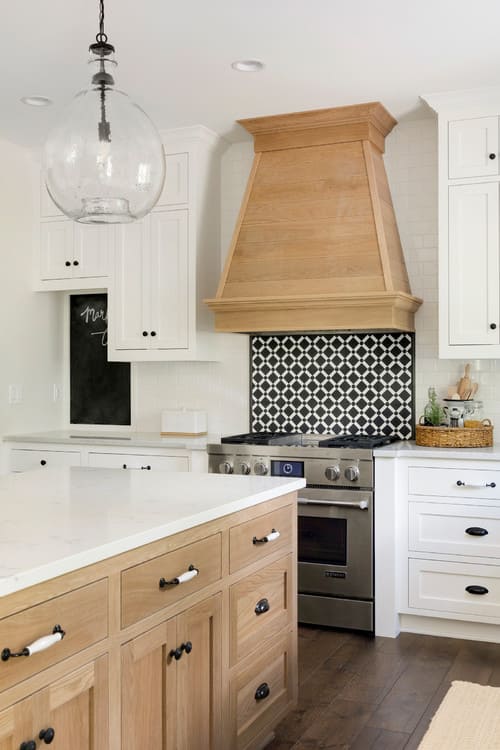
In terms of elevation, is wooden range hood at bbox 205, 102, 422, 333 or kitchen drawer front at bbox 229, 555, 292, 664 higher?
wooden range hood at bbox 205, 102, 422, 333

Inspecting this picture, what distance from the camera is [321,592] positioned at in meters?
4.54

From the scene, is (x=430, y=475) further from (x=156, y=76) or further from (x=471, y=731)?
(x=156, y=76)

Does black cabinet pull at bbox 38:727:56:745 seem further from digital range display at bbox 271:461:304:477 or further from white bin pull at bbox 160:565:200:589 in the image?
digital range display at bbox 271:461:304:477

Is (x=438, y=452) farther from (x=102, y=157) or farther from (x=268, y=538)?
(x=102, y=157)

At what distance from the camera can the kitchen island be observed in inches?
70.4

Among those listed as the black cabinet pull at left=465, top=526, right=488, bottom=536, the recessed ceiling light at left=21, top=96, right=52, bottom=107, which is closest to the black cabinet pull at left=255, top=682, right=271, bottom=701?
the black cabinet pull at left=465, top=526, right=488, bottom=536

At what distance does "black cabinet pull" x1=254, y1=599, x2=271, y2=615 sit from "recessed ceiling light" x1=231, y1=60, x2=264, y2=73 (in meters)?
2.47

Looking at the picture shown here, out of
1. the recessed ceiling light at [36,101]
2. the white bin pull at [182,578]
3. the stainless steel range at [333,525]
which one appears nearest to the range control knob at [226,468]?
the stainless steel range at [333,525]

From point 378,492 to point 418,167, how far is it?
1.93 metres

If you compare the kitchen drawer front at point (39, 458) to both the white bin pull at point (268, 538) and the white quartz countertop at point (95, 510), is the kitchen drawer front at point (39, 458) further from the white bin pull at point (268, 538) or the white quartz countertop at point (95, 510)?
the white bin pull at point (268, 538)

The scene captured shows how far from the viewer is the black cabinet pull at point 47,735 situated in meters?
1.76

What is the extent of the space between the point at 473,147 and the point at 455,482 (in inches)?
69.1

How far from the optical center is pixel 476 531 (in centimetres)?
423

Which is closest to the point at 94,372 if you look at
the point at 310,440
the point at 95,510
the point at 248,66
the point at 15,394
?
the point at 15,394
